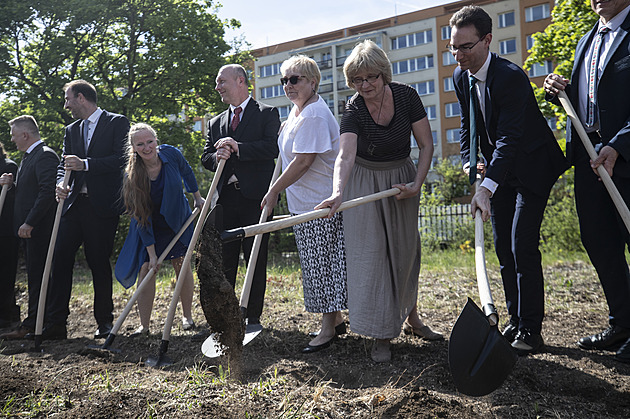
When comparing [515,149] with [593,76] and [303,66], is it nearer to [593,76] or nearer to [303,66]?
[593,76]

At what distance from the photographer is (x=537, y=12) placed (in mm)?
36656

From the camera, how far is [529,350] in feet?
11.3

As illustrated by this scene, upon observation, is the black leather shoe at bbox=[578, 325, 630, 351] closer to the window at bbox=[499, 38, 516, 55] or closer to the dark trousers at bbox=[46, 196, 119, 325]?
the dark trousers at bbox=[46, 196, 119, 325]

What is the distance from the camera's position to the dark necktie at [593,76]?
3385 mm

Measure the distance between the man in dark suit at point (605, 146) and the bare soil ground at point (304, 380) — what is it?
360 millimetres

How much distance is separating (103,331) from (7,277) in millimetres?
1838

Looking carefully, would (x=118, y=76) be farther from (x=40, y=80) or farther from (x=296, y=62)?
(x=296, y=62)

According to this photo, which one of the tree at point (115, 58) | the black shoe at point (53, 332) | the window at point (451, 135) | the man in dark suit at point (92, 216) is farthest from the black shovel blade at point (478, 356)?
the window at point (451, 135)

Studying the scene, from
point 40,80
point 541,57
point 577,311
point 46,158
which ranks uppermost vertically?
point 40,80

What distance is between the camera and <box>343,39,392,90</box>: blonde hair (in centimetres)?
338

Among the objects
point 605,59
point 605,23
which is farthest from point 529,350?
point 605,23

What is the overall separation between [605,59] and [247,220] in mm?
2857

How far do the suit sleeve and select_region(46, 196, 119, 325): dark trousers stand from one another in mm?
388

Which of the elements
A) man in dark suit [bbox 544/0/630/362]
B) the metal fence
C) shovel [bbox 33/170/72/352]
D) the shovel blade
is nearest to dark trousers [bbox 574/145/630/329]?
man in dark suit [bbox 544/0/630/362]
